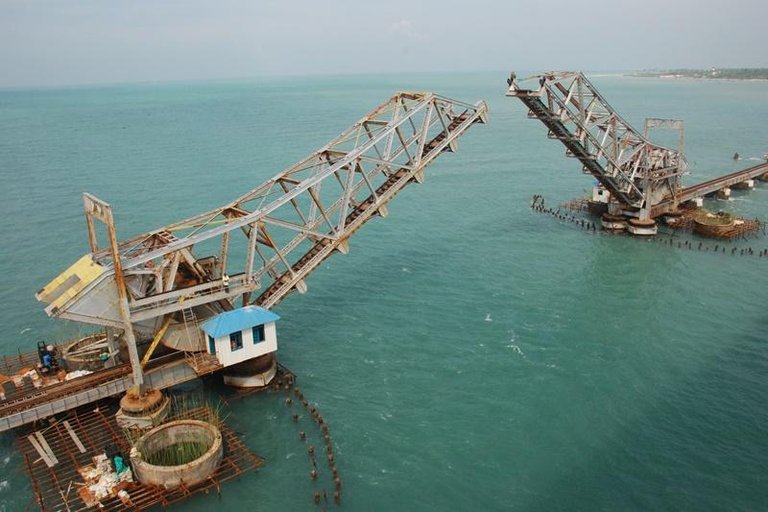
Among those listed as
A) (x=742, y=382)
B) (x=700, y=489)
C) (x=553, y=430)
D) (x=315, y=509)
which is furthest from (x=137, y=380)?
(x=742, y=382)

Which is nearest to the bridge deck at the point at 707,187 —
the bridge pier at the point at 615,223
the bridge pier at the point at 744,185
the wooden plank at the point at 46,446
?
the bridge pier at the point at 744,185

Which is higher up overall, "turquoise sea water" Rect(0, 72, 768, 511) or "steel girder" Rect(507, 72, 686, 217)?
"steel girder" Rect(507, 72, 686, 217)

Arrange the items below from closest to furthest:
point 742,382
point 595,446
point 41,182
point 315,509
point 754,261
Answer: point 315,509 → point 595,446 → point 742,382 → point 754,261 → point 41,182

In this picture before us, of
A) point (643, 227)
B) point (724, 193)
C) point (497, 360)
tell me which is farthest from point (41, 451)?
point (724, 193)

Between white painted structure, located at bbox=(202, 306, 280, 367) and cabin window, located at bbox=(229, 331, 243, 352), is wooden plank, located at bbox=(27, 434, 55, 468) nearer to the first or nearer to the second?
white painted structure, located at bbox=(202, 306, 280, 367)

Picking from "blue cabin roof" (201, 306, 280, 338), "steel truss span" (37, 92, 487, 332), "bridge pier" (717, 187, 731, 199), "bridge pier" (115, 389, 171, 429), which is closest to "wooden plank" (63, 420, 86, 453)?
"bridge pier" (115, 389, 171, 429)

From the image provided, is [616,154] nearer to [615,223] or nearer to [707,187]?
[615,223]

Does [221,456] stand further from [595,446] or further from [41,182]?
[41,182]
